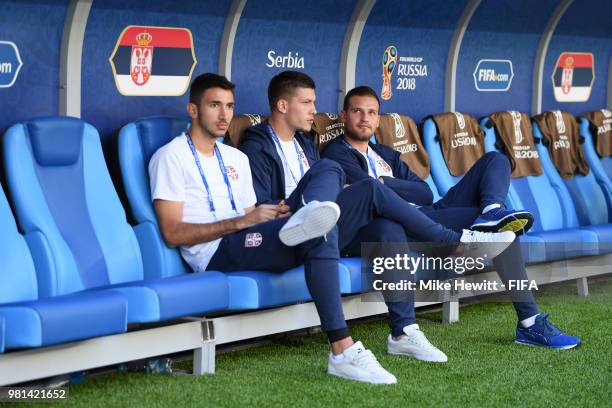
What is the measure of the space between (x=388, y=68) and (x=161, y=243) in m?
2.81

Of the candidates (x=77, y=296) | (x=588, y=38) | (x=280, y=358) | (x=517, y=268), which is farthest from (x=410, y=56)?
(x=77, y=296)

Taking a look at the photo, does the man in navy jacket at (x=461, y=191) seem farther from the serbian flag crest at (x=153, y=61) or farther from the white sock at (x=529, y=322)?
the serbian flag crest at (x=153, y=61)

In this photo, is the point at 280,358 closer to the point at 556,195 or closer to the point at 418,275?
the point at 418,275

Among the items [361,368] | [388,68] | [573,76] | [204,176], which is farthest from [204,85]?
[573,76]

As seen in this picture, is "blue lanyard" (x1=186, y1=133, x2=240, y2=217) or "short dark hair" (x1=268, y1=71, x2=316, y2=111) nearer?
"blue lanyard" (x1=186, y1=133, x2=240, y2=217)

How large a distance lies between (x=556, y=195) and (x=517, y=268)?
2.23m

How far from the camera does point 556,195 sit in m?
7.39

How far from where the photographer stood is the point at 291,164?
5.56 metres

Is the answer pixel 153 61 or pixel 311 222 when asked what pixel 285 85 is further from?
pixel 311 222

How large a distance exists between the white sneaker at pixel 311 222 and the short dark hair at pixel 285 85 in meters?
1.25

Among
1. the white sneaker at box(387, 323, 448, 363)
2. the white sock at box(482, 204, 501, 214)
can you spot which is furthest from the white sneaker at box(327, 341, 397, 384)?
the white sock at box(482, 204, 501, 214)

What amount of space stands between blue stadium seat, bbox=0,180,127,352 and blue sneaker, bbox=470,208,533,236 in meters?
1.84

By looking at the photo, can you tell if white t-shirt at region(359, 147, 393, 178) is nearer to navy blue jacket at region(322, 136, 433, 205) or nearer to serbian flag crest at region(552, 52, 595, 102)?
navy blue jacket at region(322, 136, 433, 205)

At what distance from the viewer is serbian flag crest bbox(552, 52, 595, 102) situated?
8.66 m
